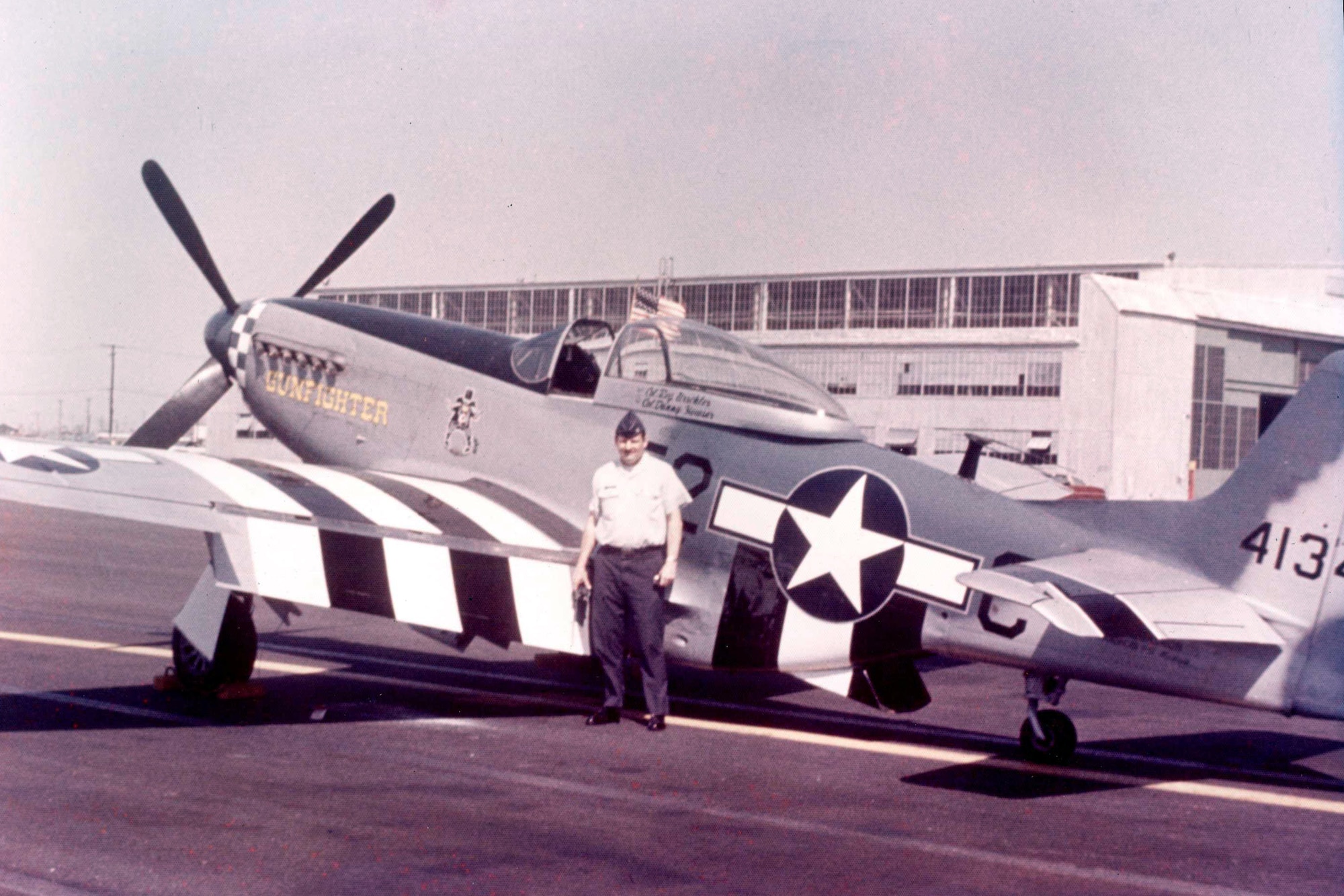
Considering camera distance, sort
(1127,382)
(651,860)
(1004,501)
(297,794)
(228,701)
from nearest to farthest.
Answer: (651,860) < (297,794) < (1004,501) < (228,701) < (1127,382)

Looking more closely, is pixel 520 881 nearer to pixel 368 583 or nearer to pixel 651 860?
pixel 651 860

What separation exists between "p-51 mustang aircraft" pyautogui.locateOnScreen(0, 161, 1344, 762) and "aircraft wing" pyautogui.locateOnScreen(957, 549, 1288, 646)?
0.02m

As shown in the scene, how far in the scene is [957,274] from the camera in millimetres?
43062

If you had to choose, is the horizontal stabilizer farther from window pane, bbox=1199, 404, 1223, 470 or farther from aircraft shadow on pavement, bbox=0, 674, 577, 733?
window pane, bbox=1199, 404, 1223, 470

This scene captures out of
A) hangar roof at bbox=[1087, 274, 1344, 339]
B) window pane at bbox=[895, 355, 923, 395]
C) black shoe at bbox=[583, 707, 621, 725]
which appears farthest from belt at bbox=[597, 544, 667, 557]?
window pane at bbox=[895, 355, 923, 395]

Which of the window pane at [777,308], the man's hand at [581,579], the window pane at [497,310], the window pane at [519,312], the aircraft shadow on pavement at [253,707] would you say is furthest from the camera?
the window pane at [777,308]

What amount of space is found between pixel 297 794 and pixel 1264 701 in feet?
14.4

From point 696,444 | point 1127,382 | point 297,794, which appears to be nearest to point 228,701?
point 297,794

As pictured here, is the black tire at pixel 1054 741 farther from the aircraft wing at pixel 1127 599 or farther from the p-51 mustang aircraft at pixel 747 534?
the aircraft wing at pixel 1127 599

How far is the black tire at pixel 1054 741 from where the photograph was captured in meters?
7.39

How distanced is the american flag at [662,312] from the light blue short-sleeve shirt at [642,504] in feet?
3.24

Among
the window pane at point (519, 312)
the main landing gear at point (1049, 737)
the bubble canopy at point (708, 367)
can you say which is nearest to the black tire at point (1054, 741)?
the main landing gear at point (1049, 737)

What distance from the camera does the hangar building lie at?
3850 centimetres

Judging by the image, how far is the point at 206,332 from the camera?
472 inches
